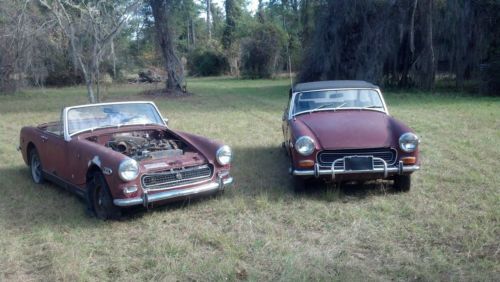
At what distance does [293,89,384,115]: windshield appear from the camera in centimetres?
799

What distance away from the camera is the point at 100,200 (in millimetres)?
6215

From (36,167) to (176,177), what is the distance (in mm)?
3130

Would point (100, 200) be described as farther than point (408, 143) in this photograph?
No

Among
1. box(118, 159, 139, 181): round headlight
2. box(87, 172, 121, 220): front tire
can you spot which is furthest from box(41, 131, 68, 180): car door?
box(118, 159, 139, 181): round headlight

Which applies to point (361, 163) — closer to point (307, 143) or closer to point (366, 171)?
point (366, 171)

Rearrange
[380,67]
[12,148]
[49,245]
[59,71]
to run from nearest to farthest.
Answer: [49,245], [12,148], [380,67], [59,71]

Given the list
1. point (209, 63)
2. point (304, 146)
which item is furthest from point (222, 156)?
point (209, 63)

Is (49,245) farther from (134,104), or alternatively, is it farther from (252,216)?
(134,104)

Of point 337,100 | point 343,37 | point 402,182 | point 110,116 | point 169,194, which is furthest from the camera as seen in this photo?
point 343,37

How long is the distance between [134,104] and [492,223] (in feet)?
16.9

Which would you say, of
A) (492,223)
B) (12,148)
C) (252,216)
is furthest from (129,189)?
(12,148)

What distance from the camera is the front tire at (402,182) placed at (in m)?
6.80

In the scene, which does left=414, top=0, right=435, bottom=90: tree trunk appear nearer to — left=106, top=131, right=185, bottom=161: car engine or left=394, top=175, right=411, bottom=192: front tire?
left=394, top=175, right=411, bottom=192: front tire

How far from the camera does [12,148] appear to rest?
11195 millimetres
